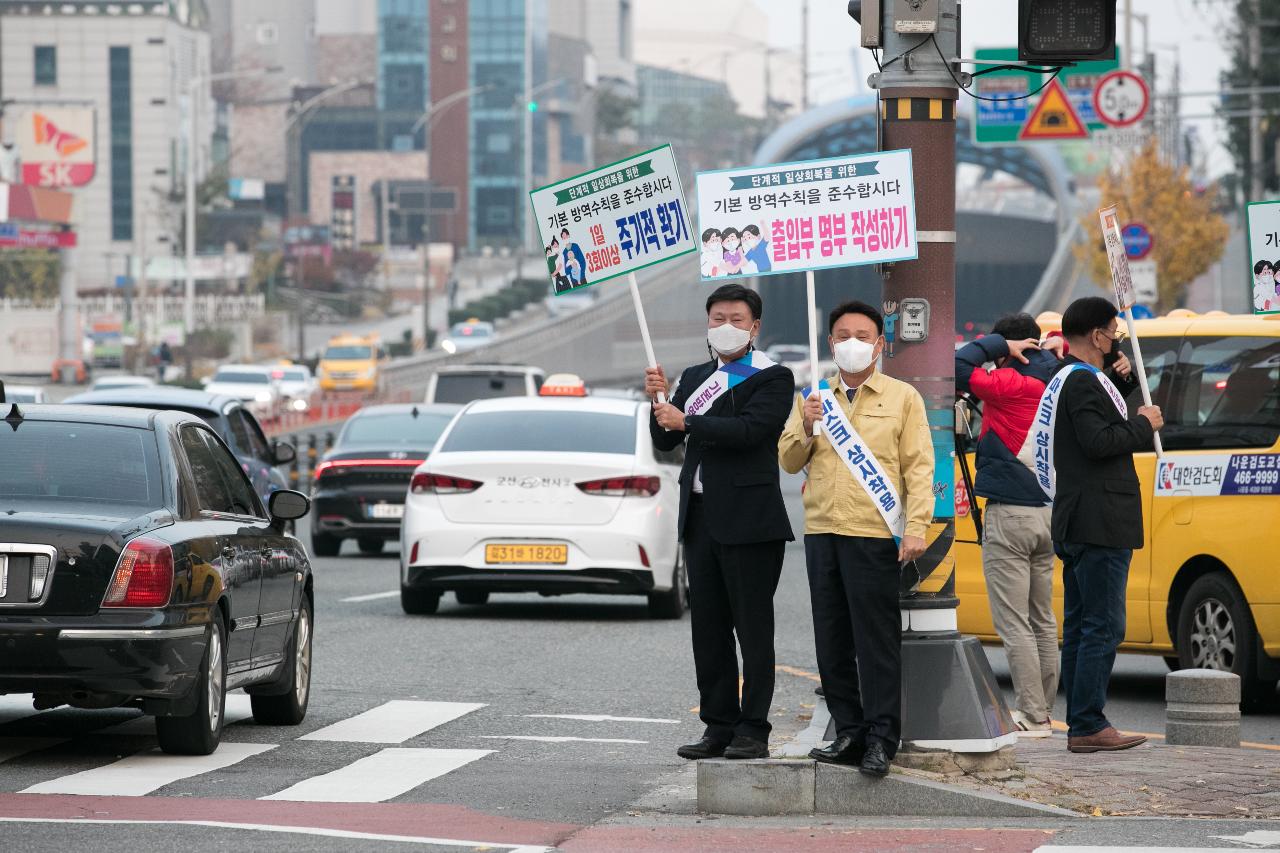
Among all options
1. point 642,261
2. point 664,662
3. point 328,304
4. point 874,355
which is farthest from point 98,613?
point 328,304

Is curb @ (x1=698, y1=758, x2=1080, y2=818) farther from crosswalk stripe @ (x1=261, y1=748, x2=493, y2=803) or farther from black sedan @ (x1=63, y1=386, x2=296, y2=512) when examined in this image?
black sedan @ (x1=63, y1=386, x2=296, y2=512)

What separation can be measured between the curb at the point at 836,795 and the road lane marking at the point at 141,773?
2.17 metres

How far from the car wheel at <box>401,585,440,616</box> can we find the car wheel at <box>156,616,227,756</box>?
706 cm

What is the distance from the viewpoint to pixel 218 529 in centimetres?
983

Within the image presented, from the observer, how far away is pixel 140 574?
902 cm

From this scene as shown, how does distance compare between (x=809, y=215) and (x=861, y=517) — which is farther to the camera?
(x=809, y=215)

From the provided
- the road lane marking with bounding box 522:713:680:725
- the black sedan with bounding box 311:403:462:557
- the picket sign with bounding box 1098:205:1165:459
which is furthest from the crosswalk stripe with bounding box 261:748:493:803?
the black sedan with bounding box 311:403:462:557

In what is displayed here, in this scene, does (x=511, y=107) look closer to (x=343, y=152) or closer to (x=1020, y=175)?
(x=343, y=152)

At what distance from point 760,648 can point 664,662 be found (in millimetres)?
5619

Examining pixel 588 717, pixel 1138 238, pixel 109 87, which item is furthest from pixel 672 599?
pixel 109 87

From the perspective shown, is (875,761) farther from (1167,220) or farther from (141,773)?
(1167,220)

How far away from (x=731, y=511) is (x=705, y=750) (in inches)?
35.5

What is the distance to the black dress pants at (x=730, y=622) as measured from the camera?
851 centimetres

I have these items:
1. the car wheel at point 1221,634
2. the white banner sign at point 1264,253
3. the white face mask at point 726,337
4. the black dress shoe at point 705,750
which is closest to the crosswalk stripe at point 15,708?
the black dress shoe at point 705,750
